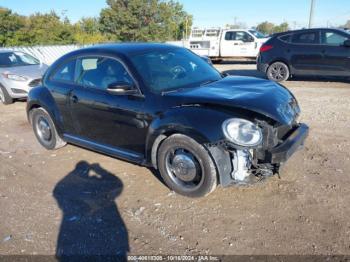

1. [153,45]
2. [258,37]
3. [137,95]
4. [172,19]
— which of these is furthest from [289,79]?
[172,19]

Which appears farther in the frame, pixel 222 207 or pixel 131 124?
pixel 131 124

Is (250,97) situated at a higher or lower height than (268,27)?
lower

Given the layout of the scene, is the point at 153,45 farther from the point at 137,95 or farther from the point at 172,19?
the point at 172,19

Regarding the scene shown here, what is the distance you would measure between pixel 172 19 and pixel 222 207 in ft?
153

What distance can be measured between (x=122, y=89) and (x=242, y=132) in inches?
60.3

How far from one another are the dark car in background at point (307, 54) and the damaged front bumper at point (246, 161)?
26.3 feet

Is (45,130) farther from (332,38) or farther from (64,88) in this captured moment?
(332,38)

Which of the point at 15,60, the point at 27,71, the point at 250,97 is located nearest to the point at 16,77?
the point at 27,71

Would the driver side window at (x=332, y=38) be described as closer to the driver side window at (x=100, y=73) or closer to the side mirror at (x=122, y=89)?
the driver side window at (x=100, y=73)

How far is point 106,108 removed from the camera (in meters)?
4.56

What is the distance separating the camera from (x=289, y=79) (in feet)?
40.6

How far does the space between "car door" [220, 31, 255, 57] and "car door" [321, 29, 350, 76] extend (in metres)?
7.35

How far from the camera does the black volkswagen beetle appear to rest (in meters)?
3.67

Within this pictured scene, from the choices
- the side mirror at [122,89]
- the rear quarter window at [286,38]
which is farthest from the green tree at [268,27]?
the side mirror at [122,89]
